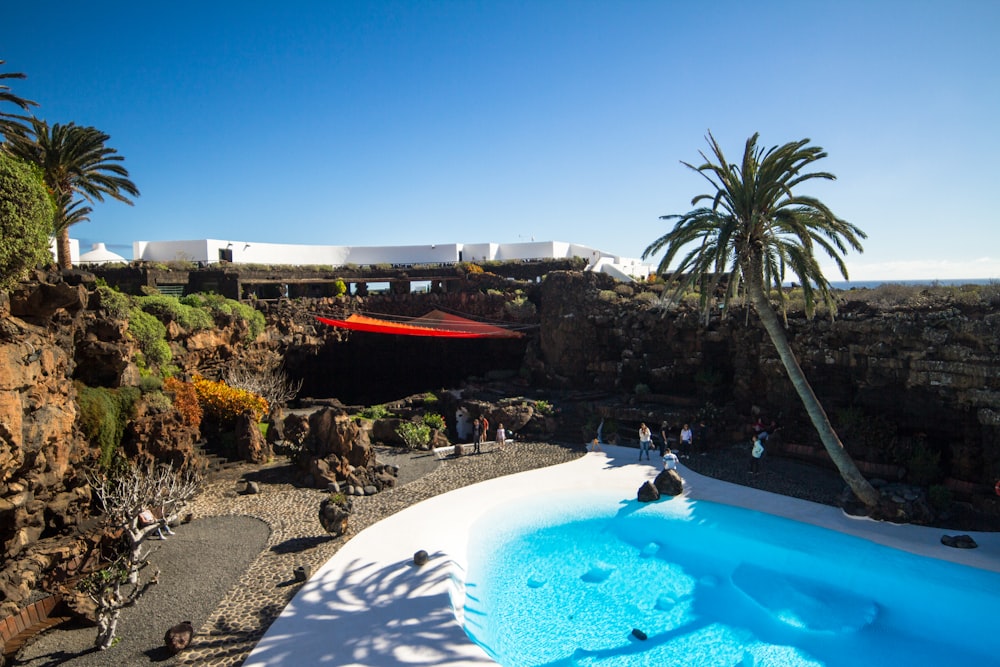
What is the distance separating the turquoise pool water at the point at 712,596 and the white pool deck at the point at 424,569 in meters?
0.54

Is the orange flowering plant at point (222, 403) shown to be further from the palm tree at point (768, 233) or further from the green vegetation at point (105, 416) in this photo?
the palm tree at point (768, 233)

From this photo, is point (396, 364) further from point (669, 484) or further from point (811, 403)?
point (811, 403)

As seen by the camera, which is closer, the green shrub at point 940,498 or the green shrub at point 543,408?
the green shrub at point 940,498

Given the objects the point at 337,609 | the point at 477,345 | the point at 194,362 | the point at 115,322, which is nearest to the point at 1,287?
the point at 115,322

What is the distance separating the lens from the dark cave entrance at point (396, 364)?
31.3 m

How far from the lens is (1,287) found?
10.6 metres

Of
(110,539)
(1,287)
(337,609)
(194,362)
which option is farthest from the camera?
(194,362)

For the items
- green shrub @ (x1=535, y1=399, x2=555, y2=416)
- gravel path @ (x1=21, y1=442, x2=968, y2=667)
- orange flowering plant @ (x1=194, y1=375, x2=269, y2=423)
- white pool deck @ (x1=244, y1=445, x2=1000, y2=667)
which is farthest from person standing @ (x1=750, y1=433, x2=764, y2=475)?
orange flowering plant @ (x1=194, y1=375, x2=269, y2=423)

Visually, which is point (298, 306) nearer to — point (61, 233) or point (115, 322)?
point (61, 233)

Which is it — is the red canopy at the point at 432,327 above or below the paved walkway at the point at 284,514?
above

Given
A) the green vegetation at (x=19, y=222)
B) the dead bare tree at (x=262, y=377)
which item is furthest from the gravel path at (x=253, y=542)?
the green vegetation at (x=19, y=222)

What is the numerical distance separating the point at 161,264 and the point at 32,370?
21.7 metres

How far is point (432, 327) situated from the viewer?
28078mm

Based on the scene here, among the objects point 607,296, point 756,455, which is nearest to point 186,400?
point 756,455
